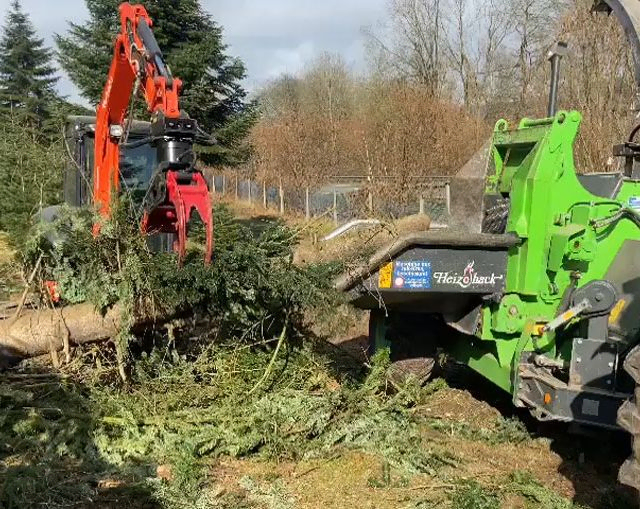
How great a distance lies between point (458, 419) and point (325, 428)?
4.48ft

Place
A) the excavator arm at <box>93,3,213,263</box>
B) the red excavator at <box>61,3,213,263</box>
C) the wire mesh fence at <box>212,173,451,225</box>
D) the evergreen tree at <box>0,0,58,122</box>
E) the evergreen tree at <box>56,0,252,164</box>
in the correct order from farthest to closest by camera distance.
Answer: the evergreen tree at <box>0,0,58,122</box>
the evergreen tree at <box>56,0,252,164</box>
the wire mesh fence at <box>212,173,451,225</box>
the red excavator at <box>61,3,213,263</box>
the excavator arm at <box>93,3,213,263</box>

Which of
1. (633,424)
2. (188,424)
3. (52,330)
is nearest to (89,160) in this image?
(52,330)

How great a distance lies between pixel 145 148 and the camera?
25.1ft

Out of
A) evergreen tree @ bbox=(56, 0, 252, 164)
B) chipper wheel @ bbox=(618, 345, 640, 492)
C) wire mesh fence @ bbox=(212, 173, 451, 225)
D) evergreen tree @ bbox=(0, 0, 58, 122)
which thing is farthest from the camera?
evergreen tree @ bbox=(0, 0, 58, 122)

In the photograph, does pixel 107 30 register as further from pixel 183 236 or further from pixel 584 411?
pixel 584 411

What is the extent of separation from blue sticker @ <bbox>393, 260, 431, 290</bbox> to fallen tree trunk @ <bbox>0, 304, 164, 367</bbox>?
1851 mm

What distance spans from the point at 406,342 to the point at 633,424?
2.88 m

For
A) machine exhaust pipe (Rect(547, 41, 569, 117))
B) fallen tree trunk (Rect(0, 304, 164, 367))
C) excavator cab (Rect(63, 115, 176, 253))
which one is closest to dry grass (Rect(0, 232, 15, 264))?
excavator cab (Rect(63, 115, 176, 253))

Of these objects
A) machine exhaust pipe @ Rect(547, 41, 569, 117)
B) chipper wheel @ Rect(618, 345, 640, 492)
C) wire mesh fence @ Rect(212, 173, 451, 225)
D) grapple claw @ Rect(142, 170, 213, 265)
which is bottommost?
chipper wheel @ Rect(618, 345, 640, 492)

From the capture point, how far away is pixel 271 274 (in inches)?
208

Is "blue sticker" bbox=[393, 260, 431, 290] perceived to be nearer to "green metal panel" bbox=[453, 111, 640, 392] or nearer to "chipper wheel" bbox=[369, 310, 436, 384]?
"green metal panel" bbox=[453, 111, 640, 392]

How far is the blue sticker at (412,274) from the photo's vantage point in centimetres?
492

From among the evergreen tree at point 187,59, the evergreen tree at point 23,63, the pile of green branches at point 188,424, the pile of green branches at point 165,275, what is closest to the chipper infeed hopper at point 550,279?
the pile of green branches at point 165,275

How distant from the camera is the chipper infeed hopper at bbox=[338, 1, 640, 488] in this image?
486cm
